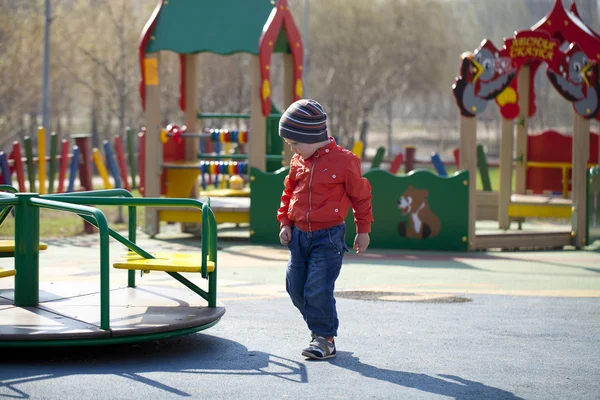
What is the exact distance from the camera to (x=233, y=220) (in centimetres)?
1211

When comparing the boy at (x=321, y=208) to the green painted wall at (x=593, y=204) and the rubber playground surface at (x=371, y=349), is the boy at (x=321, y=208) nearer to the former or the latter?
the rubber playground surface at (x=371, y=349)

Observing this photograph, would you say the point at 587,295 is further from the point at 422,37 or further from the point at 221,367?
the point at 422,37

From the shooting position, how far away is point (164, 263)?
5.78 m

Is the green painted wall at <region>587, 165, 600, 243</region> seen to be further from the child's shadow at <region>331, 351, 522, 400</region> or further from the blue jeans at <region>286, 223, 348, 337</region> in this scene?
the child's shadow at <region>331, 351, 522, 400</region>

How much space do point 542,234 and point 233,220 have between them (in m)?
3.92

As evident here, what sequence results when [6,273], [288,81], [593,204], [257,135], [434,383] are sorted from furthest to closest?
[288,81] < [593,204] < [257,135] < [6,273] < [434,383]

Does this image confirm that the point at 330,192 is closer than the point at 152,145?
Yes

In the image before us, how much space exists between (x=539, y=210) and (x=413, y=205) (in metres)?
2.99

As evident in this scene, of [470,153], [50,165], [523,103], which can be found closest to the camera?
[470,153]

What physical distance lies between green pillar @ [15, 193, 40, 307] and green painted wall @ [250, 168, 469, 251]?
586 centimetres

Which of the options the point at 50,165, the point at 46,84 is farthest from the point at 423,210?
the point at 46,84

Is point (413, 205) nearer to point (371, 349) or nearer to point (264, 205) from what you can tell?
point (264, 205)

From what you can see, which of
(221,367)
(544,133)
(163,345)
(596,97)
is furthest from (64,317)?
(544,133)

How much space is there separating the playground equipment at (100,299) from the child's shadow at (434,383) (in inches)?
39.3
